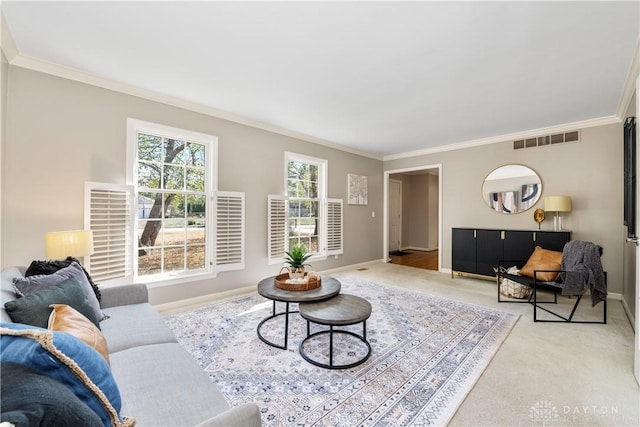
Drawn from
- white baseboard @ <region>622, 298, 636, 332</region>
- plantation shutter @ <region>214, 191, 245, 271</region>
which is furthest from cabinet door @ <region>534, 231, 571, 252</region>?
plantation shutter @ <region>214, 191, 245, 271</region>

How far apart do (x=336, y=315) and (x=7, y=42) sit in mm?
3413

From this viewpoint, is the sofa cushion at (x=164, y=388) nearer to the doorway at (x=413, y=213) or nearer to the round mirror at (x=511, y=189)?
the round mirror at (x=511, y=189)

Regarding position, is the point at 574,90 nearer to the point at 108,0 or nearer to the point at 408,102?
the point at 408,102

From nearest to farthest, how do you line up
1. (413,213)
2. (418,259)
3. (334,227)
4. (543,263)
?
(543,263) → (334,227) → (418,259) → (413,213)

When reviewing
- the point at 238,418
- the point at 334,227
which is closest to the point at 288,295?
the point at 238,418

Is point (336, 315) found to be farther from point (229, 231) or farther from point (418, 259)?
point (418, 259)

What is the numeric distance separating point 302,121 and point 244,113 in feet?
2.75

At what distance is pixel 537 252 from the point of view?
3793mm

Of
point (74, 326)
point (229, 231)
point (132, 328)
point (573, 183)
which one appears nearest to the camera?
point (74, 326)

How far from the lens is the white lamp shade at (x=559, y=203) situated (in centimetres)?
385

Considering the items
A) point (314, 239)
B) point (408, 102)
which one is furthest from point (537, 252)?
point (314, 239)

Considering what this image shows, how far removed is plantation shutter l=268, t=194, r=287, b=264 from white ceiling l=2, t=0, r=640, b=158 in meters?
1.40

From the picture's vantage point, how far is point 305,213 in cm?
495

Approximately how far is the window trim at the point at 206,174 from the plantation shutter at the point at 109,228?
0.37 ft
